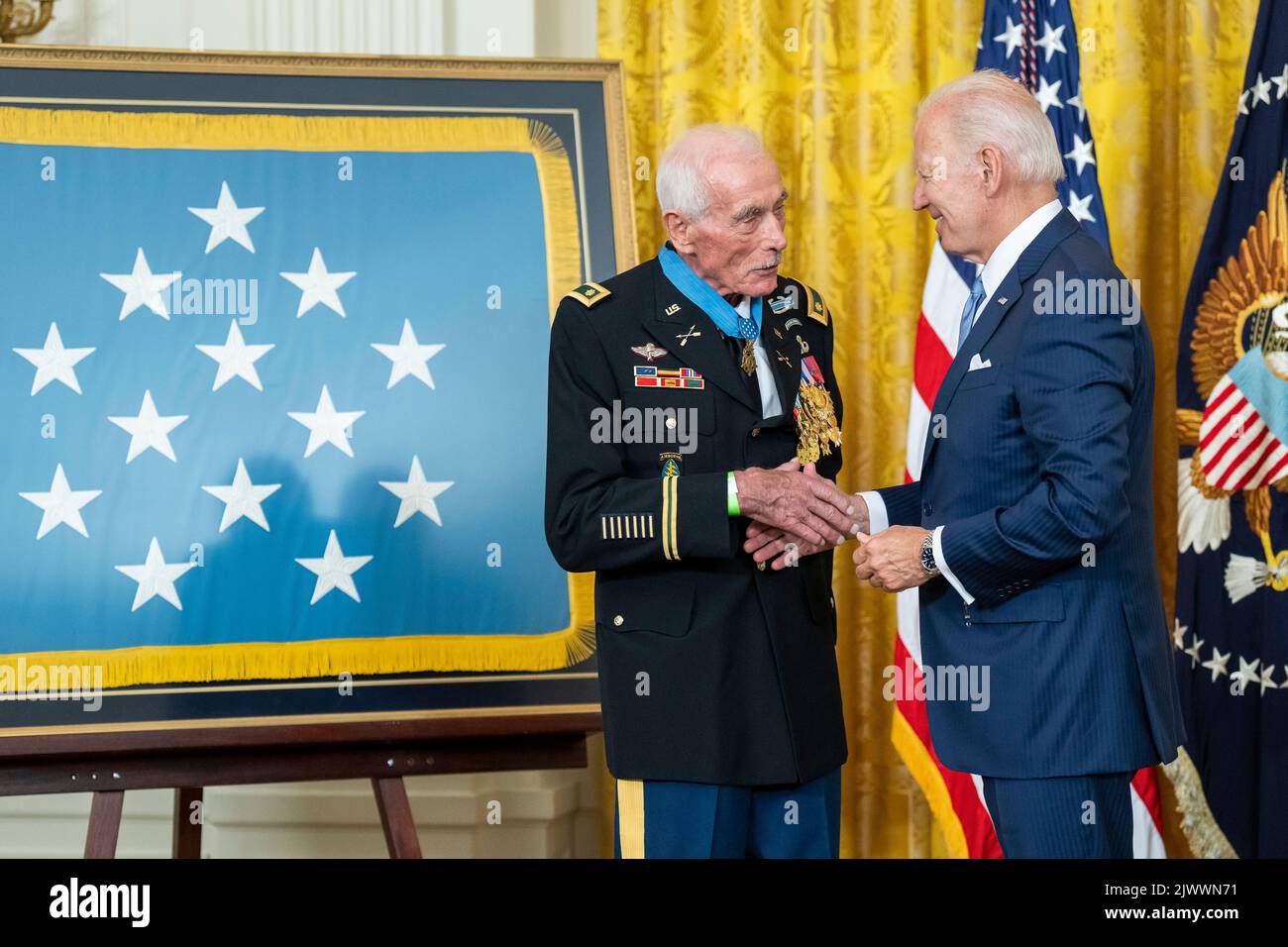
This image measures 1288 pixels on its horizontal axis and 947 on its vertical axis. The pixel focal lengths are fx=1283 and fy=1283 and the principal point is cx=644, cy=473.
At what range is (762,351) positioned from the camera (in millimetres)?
2400

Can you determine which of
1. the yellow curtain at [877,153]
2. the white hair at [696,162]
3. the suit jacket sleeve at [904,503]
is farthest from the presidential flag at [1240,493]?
the white hair at [696,162]

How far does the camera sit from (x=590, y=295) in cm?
235

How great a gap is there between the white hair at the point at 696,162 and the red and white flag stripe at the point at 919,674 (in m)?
1.07

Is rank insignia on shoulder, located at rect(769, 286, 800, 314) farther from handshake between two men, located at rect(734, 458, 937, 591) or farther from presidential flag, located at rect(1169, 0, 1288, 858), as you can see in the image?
presidential flag, located at rect(1169, 0, 1288, 858)

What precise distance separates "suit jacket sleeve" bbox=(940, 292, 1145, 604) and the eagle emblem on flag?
129cm

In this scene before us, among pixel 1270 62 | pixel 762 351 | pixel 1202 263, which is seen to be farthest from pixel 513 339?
pixel 1270 62

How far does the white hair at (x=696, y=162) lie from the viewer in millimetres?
2322

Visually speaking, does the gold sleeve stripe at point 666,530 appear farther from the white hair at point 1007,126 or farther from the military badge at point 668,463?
the white hair at point 1007,126

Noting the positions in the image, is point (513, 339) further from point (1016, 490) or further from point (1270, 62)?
point (1270, 62)

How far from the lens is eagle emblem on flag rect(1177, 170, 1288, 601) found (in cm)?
306

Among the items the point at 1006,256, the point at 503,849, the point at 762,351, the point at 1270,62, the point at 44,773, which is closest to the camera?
the point at 1006,256

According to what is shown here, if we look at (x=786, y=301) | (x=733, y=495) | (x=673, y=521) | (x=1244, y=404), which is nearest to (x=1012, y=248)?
(x=786, y=301)

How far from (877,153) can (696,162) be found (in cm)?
154

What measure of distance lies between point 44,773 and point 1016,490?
196 cm
